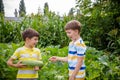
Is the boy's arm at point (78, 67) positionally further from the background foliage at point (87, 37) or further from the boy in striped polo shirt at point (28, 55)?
the background foliage at point (87, 37)

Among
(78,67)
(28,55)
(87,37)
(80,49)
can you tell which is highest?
(80,49)

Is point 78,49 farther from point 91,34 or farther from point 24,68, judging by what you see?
point 91,34

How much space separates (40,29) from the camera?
11.2 meters

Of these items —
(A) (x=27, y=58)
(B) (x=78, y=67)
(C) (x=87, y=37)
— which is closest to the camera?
(B) (x=78, y=67)

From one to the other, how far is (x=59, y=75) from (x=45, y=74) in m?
0.24

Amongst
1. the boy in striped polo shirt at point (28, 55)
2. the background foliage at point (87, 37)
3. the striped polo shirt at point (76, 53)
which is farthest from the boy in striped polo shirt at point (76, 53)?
the background foliage at point (87, 37)

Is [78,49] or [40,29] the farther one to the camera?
[40,29]

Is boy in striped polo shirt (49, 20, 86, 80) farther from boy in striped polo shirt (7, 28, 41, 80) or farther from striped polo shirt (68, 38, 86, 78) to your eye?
boy in striped polo shirt (7, 28, 41, 80)

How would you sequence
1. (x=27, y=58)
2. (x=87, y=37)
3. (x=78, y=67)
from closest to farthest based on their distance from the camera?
(x=78, y=67) → (x=27, y=58) → (x=87, y=37)

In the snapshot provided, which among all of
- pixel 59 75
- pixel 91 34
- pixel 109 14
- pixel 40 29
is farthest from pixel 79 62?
pixel 40 29

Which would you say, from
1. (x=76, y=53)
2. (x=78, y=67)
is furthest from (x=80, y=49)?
(x=78, y=67)

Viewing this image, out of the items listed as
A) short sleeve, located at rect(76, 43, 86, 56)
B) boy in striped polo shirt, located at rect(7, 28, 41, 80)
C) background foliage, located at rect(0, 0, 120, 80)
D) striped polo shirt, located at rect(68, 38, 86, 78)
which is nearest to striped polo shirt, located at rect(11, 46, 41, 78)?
boy in striped polo shirt, located at rect(7, 28, 41, 80)

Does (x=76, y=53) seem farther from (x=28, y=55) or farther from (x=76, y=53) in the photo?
(x=28, y=55)

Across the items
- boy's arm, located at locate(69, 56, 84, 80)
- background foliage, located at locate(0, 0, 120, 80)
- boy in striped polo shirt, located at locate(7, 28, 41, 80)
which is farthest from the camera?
background foliage, located at locate(0, 0, 120, 80)
